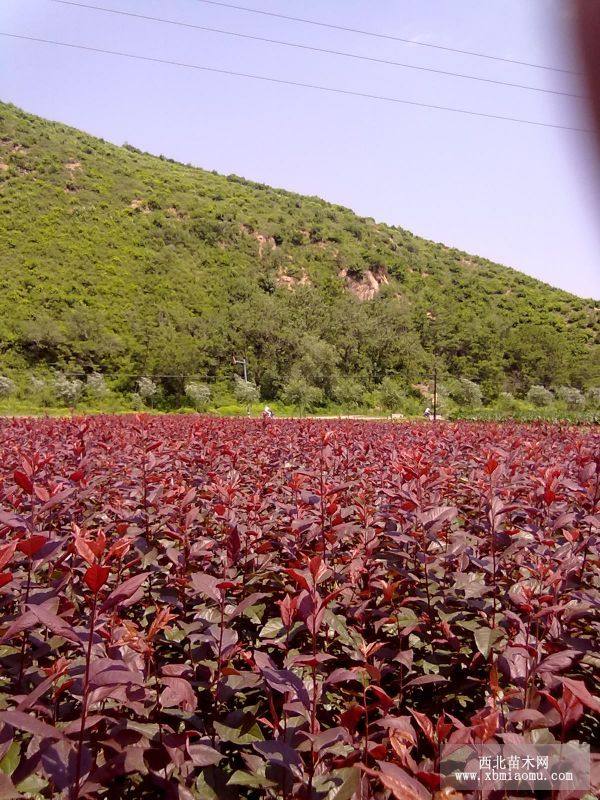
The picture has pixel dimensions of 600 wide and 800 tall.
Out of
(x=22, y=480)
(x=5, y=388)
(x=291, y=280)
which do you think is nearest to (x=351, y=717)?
(x=22, y=480)

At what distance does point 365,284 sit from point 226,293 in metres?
23.4

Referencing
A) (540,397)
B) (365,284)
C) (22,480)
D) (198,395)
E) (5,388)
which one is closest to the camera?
(22,480)

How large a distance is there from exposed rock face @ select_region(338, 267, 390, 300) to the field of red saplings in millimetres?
73976

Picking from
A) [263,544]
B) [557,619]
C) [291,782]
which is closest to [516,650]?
[557,619]

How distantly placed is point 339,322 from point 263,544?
60.8m

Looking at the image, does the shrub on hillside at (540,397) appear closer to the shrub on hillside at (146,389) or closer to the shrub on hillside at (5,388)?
the shrub on hillside at (146,389)

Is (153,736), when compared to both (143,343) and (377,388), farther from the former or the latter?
(377,388)

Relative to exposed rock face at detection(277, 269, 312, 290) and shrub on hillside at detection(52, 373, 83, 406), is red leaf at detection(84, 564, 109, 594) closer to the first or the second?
shrub on hillside at detection(52, 373, 83, 406)

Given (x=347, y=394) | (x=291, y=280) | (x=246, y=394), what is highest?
(x=291, y=280)

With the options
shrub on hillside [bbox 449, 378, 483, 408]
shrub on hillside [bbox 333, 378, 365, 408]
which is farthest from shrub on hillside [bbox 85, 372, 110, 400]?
shrub on hillside [bbox 449, 378, 483, 408]

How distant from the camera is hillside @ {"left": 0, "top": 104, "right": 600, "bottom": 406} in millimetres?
50094

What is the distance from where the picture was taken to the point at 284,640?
1678mm

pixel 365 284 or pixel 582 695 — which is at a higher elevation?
pixel 365 284

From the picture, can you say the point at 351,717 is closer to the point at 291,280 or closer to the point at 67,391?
the point at 67,391
